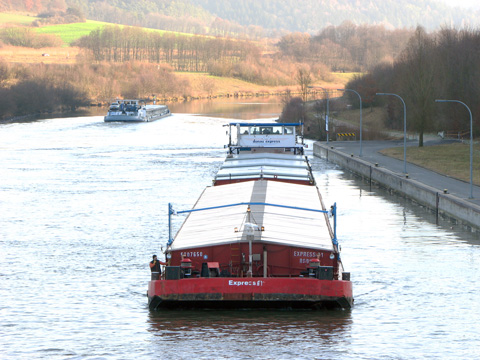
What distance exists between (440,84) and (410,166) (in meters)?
29.9

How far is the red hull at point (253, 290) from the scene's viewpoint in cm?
2308

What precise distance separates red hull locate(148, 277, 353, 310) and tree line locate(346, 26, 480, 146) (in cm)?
5592

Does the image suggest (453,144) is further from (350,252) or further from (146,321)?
(146,321)

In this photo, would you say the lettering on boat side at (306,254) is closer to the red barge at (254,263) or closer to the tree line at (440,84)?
the red barge at (254,263)

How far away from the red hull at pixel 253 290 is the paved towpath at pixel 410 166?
20.6 metres

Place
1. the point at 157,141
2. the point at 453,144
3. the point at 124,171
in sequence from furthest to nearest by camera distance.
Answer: the point at 157,141 → the point at 453,144 → the point at 124,171

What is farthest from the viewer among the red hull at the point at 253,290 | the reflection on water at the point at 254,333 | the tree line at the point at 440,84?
the tree line at the point at 440,84

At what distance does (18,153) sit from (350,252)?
53.4m

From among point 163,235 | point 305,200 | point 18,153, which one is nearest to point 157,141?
point 18,153

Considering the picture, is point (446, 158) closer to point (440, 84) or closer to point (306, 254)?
point (440, 84)

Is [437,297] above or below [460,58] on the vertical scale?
below

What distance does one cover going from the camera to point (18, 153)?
80.8 meters

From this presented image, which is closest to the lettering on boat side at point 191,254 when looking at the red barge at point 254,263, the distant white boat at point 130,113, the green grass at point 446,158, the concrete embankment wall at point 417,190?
the red barge at point 254,263

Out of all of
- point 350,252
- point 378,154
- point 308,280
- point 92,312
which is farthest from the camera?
point 378,154
